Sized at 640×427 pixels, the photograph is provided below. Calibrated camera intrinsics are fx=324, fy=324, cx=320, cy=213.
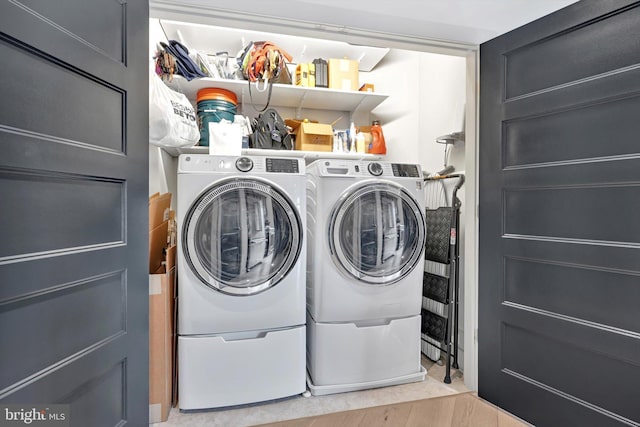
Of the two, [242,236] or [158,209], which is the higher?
[158,209]

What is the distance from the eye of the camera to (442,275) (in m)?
2.25

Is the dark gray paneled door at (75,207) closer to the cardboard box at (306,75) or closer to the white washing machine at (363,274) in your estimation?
the white washing machine at (363,274)

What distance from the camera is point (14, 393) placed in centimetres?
79

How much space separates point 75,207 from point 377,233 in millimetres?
1515

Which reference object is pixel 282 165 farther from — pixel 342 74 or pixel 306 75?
pixel 342 74

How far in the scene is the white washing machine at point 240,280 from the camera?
68.1 inches

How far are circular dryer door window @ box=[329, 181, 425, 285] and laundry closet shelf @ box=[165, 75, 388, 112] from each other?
1211mm

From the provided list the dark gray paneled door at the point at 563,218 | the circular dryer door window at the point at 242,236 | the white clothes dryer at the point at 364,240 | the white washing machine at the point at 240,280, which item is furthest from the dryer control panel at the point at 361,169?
the dark gray paneled door at the point at 563,218

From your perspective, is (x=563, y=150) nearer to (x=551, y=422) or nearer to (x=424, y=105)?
(x=551, y=422)

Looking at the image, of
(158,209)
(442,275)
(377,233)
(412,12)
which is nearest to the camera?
(412,12)

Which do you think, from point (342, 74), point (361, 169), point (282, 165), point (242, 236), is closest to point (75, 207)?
point (242, 236)

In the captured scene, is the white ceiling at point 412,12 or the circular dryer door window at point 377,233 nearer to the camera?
the white ceiling at point 412,12

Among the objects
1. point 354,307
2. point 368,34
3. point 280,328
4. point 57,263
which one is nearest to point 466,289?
point 354,307

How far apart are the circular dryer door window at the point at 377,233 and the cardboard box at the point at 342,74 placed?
125 cm
